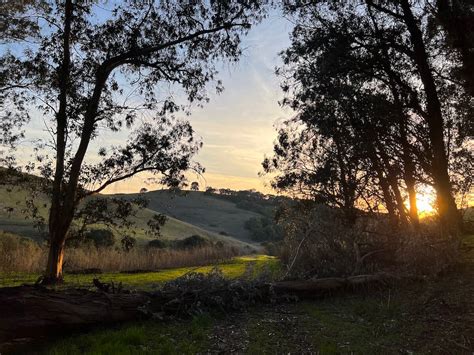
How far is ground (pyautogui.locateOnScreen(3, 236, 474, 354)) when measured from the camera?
21.2ft

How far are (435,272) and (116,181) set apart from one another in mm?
11333

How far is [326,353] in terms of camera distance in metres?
6.34

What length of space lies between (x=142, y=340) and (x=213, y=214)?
74.9 m

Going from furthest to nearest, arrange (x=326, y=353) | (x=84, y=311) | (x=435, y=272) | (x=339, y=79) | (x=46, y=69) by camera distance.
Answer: (x=46, y=69) → (x=339, y=79) → (x=435, y=272) → (x=84, y=311) → (x=326, y=353)

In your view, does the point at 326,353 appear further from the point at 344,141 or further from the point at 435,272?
the point at 344,141

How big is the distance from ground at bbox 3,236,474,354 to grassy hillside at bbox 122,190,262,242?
55.5 m

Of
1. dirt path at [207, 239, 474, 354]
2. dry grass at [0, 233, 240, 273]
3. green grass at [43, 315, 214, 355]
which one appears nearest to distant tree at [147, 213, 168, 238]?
dry grass at [0, 233, 240, 273]

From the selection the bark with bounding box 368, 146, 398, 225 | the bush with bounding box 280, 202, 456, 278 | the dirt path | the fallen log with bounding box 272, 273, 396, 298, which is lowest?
the dirt path

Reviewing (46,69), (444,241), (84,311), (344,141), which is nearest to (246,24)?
(344,141)

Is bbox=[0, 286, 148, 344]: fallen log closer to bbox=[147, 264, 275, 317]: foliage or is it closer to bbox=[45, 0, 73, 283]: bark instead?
bbox=[147, 264, 275, 317]: foliage

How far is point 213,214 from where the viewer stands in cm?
8144

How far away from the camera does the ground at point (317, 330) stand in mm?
6449

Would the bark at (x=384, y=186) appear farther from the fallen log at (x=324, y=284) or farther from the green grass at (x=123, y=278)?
the fallen log at (x=324, y=284)

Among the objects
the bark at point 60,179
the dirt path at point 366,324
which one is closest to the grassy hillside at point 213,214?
the bark at point 60,179
